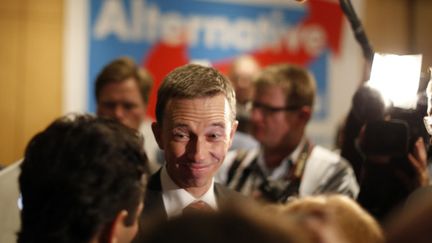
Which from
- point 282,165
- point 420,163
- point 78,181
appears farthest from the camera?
point 282,165

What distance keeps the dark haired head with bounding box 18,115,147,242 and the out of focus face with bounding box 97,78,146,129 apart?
1526 millimetres

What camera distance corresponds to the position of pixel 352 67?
5062 millimetres

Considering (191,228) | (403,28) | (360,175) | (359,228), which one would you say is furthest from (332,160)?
(403,28)

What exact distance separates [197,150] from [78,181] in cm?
44

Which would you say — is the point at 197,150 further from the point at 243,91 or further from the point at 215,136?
the point at 243,91

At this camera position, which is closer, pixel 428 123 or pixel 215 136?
pixel 215 136

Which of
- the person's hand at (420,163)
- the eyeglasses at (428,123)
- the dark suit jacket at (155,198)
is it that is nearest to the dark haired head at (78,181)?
the dark suit jacket at (155,198)

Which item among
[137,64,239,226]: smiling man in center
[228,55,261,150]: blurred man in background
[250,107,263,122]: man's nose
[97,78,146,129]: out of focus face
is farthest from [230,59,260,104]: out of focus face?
[137,64,239,226]: smiling man in center

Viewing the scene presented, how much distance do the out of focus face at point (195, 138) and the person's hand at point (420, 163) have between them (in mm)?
572

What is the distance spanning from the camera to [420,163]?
6.34ft

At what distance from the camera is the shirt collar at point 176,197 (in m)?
1.64

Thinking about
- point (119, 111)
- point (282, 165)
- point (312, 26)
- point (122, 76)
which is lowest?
point (282, 165)

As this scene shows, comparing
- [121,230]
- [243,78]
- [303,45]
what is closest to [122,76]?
[243,78]

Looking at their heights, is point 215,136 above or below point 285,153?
above
